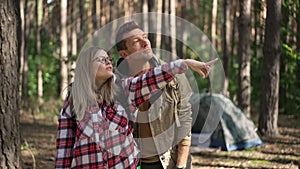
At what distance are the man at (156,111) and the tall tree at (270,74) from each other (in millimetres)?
6796

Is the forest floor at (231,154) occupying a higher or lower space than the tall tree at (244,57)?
lower

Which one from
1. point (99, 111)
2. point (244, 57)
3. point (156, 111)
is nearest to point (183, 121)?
point (156, 111)

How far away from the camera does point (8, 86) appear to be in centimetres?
490

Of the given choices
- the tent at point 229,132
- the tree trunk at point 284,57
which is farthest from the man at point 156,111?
the tree trunk at point 284,57

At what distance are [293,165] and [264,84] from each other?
3033 millimetres

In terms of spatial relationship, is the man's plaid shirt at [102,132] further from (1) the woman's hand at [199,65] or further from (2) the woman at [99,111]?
(1) the woman's hand at [199,65]

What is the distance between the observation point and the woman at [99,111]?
2600mm

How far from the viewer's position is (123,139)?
2.73m

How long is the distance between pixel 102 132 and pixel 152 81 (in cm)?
37

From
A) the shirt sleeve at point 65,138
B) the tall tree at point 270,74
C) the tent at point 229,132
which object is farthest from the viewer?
the tall tree at point 270,74

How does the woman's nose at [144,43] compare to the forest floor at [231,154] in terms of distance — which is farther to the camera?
the forest floor at [231,154]

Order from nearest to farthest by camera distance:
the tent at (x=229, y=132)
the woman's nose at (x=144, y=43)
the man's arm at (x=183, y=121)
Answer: the woman's nose at (x=144, y=43) < the man's arm at (x=183, y=121) < the tent at (x=229, y=132)

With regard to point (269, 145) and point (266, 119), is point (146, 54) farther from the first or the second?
point (266, 119)

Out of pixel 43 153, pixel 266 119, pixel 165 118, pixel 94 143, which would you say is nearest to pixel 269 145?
pixel 266 119
